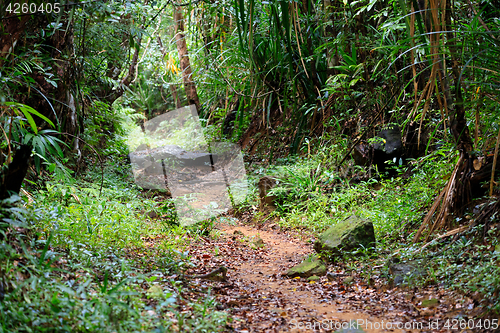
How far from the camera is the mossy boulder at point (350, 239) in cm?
313

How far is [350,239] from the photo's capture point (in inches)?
124

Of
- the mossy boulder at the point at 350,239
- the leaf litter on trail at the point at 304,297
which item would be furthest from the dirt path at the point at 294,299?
the mossy boulder at the point at 350,239

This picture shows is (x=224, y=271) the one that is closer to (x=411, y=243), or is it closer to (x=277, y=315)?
(x=277, y=315)

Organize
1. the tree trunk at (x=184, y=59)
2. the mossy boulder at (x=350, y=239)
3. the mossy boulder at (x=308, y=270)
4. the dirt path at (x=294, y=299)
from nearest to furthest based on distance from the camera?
1. the dirt path at (x=294, y=299)
2. the mossy boulder at (x=308, y=270)
3. the mossy boulder at (x=350, y=239)
4. the tree trunk at (x=184, y=59)

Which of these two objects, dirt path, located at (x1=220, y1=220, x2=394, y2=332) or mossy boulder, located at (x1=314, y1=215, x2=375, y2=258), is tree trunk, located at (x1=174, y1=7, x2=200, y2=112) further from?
mossy boulder, located at (x1=314, y1=215, x2=375, y2=258)

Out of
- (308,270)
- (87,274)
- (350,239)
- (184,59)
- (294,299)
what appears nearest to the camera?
(87,274)

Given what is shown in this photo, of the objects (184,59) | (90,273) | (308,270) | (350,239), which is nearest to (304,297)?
(308,270)

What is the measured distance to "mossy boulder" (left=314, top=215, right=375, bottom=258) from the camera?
313 centimetres

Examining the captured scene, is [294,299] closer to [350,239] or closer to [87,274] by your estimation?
[350,239]

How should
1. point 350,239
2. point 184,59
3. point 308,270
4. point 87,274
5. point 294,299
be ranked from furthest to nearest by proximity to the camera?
point 184,59
point 350,239
point 308,270
point 294,299
point 87,274

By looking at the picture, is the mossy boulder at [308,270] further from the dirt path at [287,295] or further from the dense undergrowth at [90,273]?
the dense undergrowth at [90,273]

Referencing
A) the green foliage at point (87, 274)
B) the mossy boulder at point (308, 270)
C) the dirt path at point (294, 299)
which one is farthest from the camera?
the mossy boulder at point (308, 270)

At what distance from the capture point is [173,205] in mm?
4422

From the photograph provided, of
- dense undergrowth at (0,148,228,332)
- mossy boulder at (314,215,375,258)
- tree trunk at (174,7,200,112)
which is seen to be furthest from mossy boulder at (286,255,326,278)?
tree trunk at (174,7,200,112)
